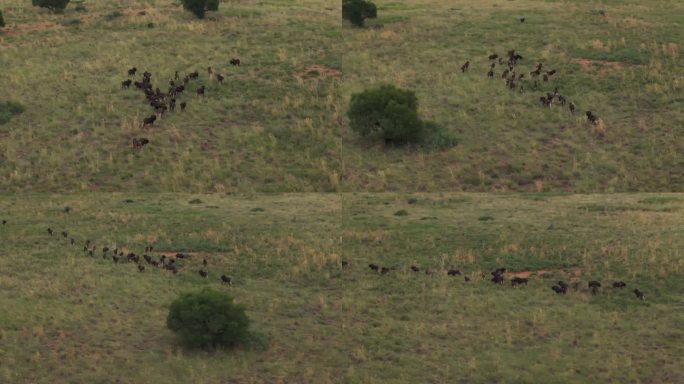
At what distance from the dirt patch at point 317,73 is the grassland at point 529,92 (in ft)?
2.02

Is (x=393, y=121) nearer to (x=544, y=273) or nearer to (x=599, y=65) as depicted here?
(x=544, y=273)

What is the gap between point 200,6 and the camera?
7194 centimetres

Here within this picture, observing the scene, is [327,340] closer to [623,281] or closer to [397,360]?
[397,360]

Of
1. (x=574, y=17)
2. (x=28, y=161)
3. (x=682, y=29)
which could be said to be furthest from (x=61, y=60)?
(x=682, y=29)

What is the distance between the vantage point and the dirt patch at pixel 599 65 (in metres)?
61.3

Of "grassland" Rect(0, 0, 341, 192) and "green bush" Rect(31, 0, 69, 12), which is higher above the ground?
"green bush" Rect(31, 0, 69, 12)

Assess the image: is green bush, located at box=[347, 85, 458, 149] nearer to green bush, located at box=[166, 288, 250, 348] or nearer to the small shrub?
the small shrub

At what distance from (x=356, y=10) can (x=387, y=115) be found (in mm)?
14752

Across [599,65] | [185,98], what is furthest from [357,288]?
[599,65]

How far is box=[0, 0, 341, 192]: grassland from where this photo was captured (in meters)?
53.1

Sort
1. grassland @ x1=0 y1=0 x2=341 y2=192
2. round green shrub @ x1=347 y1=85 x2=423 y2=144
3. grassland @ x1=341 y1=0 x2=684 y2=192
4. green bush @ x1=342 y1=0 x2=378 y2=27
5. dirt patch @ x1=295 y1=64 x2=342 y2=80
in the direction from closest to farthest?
grassland @ x1=341 y1=0 x2=684 y2=192
grassland @ x1=0 y1=0 x2=341 y2=192
round green shrub @ x1=347 y1=85 x2=423 y2=144
dirt patch @ x1=295 y1=64 x2=342 y2=80
green bush @ x1=342 y1=0 x2=378 y2=27

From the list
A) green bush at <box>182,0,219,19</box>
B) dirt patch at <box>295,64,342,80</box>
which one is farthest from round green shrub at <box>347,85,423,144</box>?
green bush at <box>182,0,219,19</box>

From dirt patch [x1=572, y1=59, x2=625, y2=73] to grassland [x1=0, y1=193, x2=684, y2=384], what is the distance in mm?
10850

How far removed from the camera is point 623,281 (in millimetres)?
44250
